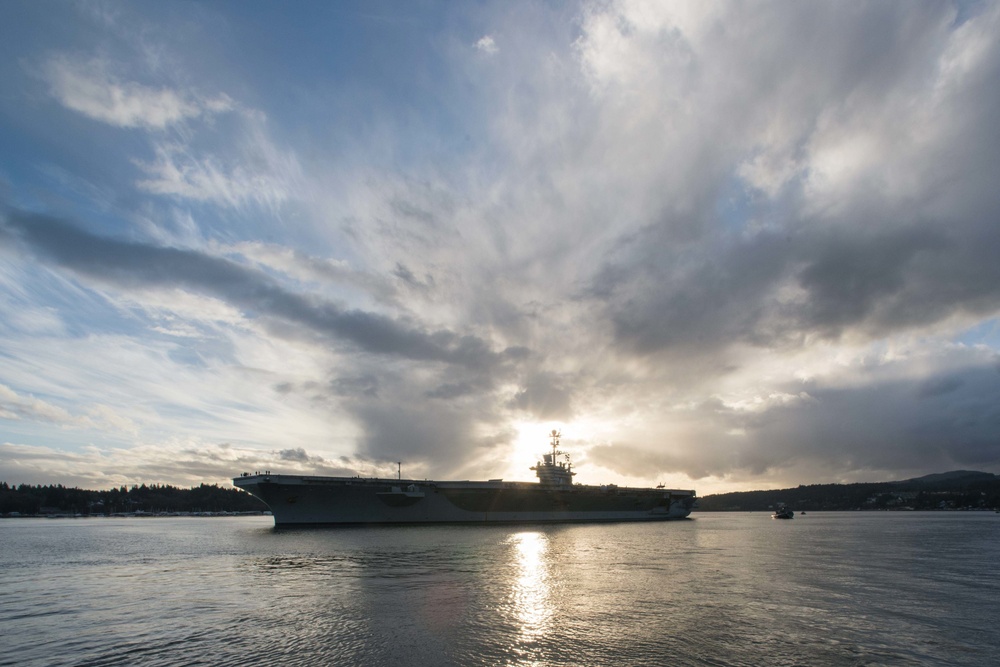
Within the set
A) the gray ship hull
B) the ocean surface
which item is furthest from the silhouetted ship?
the ocean surface

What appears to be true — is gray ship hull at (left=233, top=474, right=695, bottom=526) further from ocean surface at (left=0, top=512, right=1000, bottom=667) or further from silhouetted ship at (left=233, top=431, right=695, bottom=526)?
ocean surface at (left=0, top=512, right=1000, bottom=667)

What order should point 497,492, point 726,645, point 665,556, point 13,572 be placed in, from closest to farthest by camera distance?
point 726,645
point 13,572
point 665,556
point 497,492

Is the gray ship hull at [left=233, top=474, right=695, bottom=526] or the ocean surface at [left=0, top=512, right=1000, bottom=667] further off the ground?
the gray ship hull at [left=233, top=474, right=695, bottom=526]

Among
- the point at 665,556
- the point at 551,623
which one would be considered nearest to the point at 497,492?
the point at 665,556

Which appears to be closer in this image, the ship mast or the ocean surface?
the ocean surface

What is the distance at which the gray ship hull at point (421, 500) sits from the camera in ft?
172

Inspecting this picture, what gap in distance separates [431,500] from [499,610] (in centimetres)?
4442

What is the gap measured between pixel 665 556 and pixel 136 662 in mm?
28446

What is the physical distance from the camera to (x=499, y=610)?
56.0 ft

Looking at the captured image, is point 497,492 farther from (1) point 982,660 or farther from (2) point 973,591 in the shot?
(1) point 982,660

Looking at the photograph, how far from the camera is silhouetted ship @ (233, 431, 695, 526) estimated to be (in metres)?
52.5

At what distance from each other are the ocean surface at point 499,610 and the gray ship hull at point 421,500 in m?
20.1

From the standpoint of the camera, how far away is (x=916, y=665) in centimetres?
1191

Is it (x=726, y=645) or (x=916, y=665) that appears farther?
(x=726, y=645)
